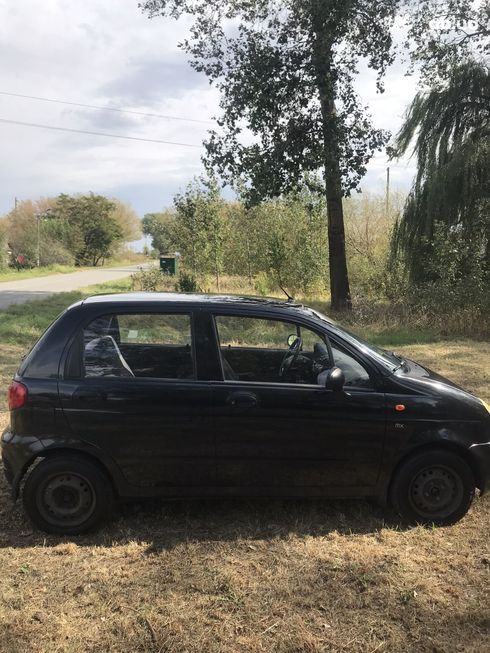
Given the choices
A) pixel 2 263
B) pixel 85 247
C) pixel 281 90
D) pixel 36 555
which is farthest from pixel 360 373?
pixel 85 247

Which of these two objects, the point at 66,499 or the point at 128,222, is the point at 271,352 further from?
the point at 128,222

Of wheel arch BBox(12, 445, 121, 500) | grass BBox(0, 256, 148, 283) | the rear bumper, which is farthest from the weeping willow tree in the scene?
grass BBox(0, 256, 148, 283)

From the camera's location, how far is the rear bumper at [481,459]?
3738 millimetres

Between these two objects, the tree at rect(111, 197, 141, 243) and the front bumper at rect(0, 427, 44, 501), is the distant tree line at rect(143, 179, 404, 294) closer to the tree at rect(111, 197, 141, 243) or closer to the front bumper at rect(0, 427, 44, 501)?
the front bumper at rect(0, 427, 44, 501)

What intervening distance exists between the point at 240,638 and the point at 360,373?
1812 mm

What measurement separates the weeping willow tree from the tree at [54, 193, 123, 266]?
59.1 meters

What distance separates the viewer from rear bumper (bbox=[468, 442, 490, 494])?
374 centimetres

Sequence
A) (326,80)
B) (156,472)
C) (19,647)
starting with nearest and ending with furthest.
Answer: (19,647) → (156,472) → (326,80)

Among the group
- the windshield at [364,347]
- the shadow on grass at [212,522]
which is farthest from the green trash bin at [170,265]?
the windshield at [364,347]

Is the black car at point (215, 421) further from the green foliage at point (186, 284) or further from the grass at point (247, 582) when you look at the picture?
the green foliage at point (186, 284)

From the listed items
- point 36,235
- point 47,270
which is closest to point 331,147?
point 47,270

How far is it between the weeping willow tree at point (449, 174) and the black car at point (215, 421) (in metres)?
10.2

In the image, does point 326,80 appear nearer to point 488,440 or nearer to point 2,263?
point 488,440

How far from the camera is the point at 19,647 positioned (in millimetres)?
2559
